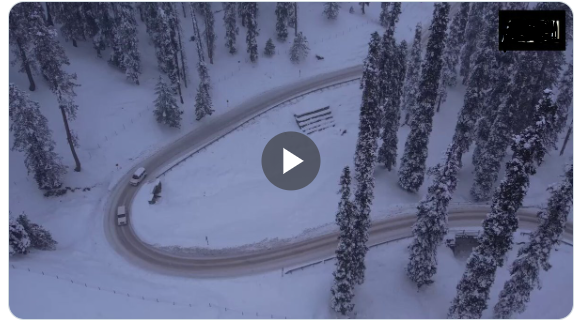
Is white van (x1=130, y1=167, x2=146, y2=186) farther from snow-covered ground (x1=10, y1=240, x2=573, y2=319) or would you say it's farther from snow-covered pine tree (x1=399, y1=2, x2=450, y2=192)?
snow-covered pine tree (x1=399, y1=2, x2=450, y2=192)

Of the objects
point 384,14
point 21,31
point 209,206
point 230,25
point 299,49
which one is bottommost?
point 209,206

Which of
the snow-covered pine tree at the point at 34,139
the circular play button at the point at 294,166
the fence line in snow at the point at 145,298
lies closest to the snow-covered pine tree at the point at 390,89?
the circular play button at the point at 294,166

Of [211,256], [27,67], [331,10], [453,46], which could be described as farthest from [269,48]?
[211,256]

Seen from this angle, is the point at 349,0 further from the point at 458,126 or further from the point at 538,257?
the point at 538,257

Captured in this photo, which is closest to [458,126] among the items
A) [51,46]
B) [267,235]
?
[267,235]

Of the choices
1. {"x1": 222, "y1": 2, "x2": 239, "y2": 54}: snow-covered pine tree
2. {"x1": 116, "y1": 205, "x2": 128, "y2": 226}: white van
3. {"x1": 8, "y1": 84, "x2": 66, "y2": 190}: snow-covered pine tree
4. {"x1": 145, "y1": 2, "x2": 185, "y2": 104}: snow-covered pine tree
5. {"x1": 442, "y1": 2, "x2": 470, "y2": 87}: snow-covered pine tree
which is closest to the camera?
{"x1": 8, "y1": 84, "x2": 66, "y2": 190}: snow-covered pine tree

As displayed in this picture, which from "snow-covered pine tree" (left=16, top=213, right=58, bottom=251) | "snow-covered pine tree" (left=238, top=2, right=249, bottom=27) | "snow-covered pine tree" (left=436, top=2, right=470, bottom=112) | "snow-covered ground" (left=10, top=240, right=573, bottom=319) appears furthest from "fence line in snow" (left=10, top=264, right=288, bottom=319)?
"snow-covered pine tree" (left=238, top=2, right=249, bottom=27)

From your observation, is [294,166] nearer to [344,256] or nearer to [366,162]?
[366,162]
